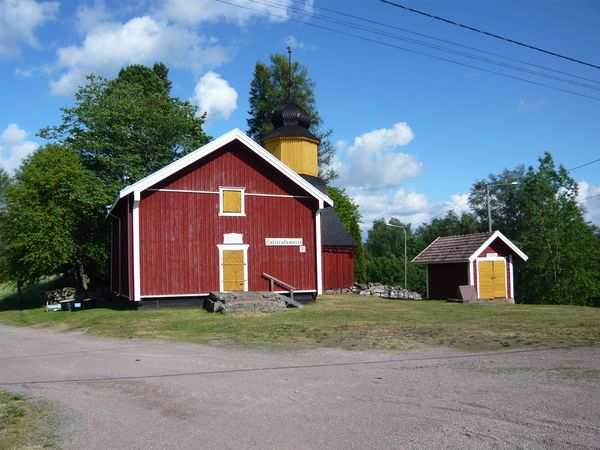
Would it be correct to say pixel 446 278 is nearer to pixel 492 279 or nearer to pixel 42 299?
pixel 492 279

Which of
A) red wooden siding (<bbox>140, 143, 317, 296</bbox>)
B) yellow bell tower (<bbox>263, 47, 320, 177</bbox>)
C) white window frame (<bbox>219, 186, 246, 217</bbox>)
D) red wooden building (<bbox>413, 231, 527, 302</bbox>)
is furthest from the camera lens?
yellow bell tower (<bbox>263, 47, 320, 177</bbox>)

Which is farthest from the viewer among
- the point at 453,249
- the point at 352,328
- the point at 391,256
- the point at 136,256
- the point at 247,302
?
the point at 391,256

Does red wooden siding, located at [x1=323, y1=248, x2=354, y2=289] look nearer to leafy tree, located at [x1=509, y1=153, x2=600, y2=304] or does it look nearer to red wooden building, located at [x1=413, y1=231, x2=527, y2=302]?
red wooden building, located at [x1=413, y1=231, x2=527, y2=302]

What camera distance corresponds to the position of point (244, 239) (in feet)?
79.4

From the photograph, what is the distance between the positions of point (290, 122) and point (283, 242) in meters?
14.1

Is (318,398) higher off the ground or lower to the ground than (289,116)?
lower

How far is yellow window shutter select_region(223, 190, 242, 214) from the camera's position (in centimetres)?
2395


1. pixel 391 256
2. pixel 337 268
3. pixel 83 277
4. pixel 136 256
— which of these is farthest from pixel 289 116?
pixel 391 256

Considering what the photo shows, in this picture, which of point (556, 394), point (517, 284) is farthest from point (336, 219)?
point (556, 394)

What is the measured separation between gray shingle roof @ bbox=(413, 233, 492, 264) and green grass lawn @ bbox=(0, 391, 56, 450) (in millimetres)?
22808

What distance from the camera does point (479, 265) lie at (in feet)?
91.8

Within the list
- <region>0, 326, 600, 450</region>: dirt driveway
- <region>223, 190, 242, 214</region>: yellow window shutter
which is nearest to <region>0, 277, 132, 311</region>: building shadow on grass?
<region>223, 190, 242, 214</region>: yellow window shutter

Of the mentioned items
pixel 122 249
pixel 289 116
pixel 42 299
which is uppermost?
pixel 289 116

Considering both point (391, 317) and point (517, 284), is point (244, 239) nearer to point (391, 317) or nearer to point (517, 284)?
point (391, 317)
